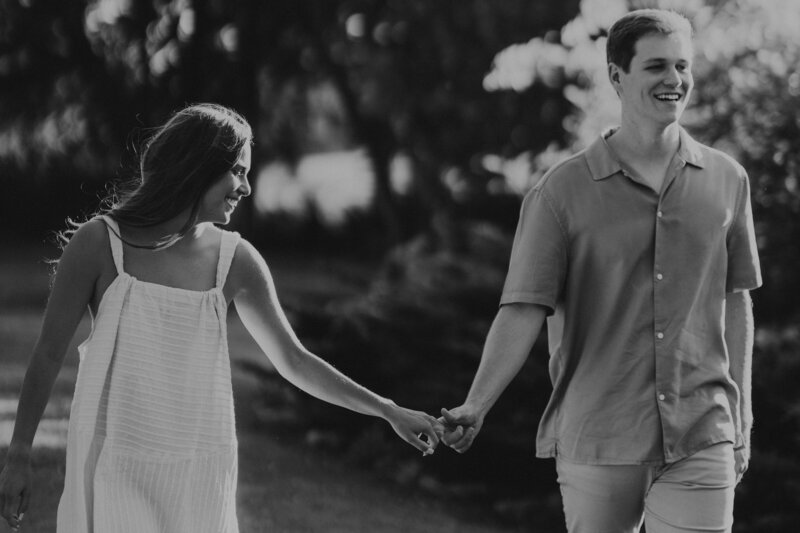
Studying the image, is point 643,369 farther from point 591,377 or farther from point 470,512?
point 470,512

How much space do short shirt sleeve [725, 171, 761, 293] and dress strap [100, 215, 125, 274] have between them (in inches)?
69.3

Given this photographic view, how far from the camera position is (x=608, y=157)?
12.3 ft

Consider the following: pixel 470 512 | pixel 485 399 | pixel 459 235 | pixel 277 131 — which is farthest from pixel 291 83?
pixel 485 399

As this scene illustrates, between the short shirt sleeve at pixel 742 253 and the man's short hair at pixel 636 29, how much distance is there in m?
0.51

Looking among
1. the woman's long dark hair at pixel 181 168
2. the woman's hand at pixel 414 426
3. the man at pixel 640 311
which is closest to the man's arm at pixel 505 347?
the man at pixel 640 311

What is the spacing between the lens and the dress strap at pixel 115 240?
11.0 feet

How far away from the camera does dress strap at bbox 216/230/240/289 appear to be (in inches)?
138

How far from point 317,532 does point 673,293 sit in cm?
435

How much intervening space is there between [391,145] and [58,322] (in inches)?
441

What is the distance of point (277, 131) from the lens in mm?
14844

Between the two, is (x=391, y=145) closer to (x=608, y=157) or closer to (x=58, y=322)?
(x=608, y=157)

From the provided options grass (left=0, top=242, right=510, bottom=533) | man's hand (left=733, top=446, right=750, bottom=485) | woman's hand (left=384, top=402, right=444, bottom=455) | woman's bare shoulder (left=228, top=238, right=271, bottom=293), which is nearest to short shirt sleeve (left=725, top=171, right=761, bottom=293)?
man's hand (left=733, top=446, right=750, bottom=485)

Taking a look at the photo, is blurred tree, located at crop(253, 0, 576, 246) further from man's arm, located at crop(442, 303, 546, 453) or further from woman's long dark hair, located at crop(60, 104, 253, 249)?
woman's long dark hair, located at crop(60, 104, 253, 249)

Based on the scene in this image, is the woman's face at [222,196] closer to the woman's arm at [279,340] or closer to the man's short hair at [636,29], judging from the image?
the woman's arm at [279,340]
